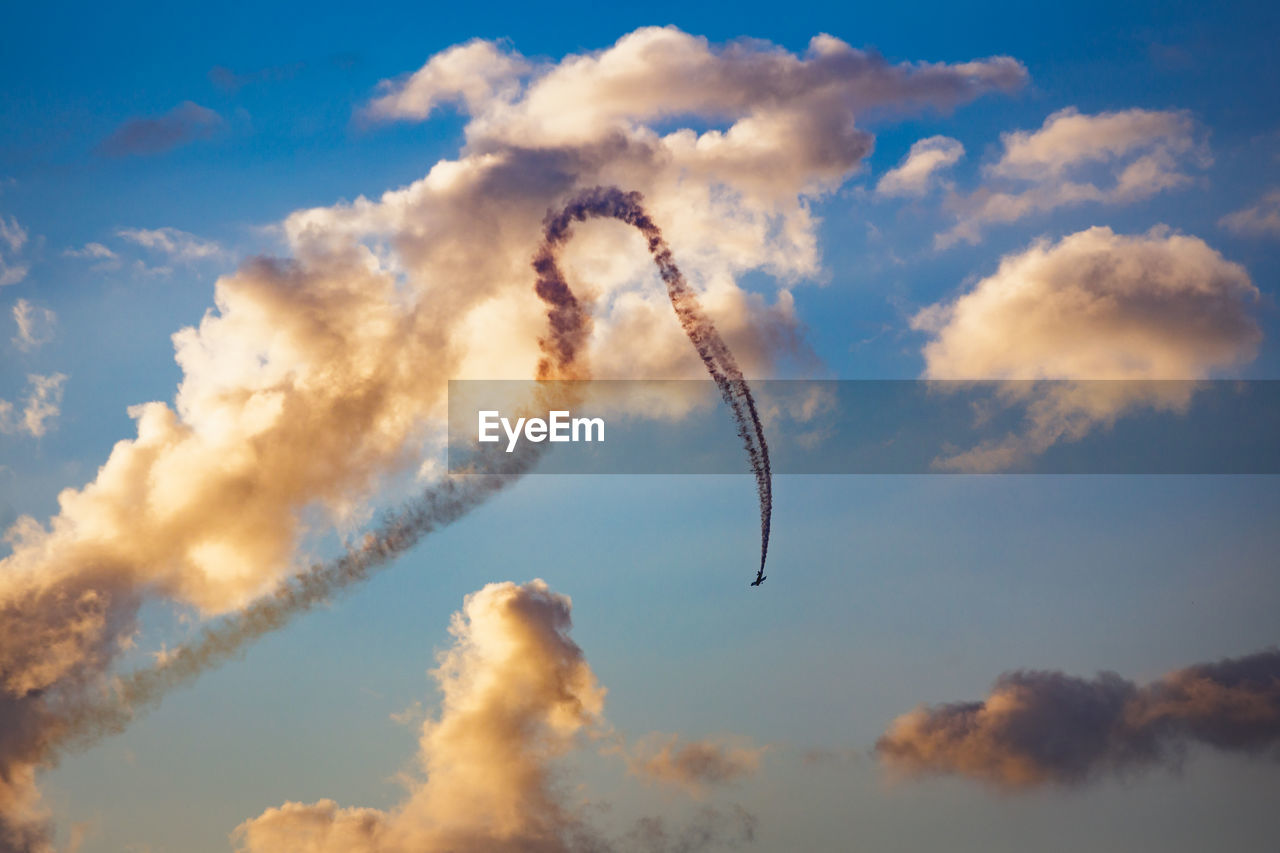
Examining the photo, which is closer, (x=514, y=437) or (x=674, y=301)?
(x=674, y=301)

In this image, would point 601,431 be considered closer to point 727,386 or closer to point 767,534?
point 727,386

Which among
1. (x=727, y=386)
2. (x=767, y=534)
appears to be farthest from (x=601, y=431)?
(x=767, y=534)

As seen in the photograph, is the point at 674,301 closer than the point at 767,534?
Yes

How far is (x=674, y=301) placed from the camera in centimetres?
12588

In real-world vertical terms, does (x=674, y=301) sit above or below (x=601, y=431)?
above

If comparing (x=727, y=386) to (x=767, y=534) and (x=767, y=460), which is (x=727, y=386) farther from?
(x=767, y=534)

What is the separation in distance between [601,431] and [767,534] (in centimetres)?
3021

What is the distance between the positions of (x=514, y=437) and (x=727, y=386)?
29.4 m

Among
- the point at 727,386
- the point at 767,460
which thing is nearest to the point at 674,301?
the point at 727,386

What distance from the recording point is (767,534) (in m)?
137

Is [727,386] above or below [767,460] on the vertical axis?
above

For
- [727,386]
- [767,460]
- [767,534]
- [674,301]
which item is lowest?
[767,534]

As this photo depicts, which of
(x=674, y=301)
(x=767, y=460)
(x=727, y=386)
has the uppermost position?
(x=674, y=301)

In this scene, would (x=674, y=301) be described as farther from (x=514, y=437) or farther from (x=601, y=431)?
(x=514, y=437)
